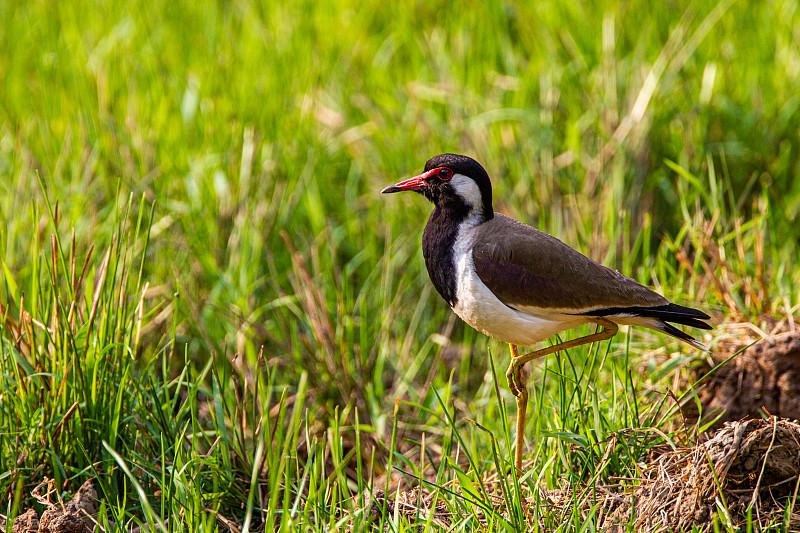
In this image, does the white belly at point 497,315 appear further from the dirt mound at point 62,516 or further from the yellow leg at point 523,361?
the dirt mound at point 62,516

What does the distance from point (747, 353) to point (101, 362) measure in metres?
2.44

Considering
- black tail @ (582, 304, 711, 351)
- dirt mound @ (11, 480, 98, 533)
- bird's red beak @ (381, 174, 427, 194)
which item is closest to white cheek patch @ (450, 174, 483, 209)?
bird's red beak @ (381, 174, 427, 194)

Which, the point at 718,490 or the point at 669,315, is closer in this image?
the point at 718,490

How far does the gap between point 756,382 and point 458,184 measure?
1.42 m

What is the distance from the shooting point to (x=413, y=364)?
4168 mm

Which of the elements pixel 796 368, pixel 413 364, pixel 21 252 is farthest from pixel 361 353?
pixel 796 368

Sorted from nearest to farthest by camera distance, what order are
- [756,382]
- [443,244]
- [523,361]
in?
[523,361], [443,244], [756,382]

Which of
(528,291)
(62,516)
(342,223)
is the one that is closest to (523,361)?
(528,291)

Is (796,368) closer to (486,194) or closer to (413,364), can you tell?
(486,194)

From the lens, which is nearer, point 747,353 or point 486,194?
point 486,194

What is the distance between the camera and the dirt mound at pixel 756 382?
319cm

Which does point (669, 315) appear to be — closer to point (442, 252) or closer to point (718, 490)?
point (718, 490)

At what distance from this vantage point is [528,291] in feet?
9.34

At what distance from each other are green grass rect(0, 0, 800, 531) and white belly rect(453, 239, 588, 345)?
16 cm
